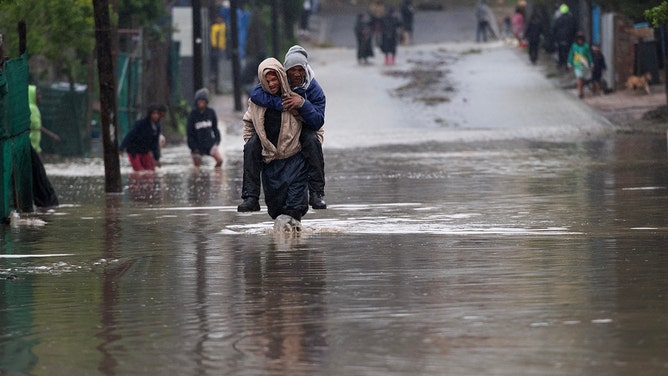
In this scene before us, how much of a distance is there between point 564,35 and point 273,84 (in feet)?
109

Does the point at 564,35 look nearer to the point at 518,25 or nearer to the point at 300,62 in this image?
the point at 518,25

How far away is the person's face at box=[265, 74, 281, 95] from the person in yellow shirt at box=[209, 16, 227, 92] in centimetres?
3359

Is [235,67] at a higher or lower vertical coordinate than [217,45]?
lower

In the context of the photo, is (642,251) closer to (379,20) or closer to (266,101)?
(266,101)

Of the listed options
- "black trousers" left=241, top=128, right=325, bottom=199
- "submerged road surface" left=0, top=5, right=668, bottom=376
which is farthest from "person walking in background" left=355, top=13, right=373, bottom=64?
"black trousers" left=241, top=128, right=325, bottom=199

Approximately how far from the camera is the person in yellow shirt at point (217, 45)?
46719 millimetres

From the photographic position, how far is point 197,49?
33312mm

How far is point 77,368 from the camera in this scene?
7.52m

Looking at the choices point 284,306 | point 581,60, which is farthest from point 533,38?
point 284,306

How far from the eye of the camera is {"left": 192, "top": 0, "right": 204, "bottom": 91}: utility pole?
32.8 meters

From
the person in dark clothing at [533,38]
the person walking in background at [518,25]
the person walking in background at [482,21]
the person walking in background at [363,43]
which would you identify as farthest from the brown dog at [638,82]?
the person walking in background at [482,21]

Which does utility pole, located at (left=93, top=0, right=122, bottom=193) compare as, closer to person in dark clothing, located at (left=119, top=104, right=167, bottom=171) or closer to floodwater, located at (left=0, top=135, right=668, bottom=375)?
floodwater, located at (left=0, top=135, right=668, bottom=375)

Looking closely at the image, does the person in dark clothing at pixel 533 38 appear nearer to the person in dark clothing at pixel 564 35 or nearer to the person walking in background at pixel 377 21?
the person in dark clothing at pixel 564 35

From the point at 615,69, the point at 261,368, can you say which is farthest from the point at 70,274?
the point at 615,69
